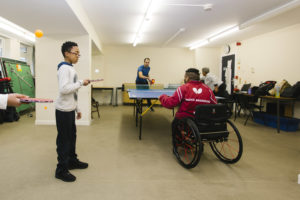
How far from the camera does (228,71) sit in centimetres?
775

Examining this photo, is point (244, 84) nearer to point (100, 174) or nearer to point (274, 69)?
point (274, 69)

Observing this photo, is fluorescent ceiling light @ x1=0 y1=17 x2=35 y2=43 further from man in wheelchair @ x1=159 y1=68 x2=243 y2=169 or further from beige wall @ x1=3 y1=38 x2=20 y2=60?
man in wheelchair @ x1=159 y1=68 x2=243 y2=169

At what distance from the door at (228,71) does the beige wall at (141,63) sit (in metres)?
1.51

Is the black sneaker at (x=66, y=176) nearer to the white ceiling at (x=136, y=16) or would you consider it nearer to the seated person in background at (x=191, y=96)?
the seated person in background at (x=191, y=96)

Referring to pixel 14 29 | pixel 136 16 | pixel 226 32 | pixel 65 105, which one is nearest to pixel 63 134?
pixel 65 105

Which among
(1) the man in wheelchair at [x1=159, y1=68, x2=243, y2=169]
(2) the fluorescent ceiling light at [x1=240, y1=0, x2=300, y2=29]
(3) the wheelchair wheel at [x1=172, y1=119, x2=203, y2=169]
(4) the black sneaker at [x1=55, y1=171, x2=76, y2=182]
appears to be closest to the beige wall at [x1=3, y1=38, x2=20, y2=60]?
(4) the black sneaker at [x1=55, y1=171, x2=76, y2=182]

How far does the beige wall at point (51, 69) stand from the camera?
181 inches

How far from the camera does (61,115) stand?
202 centimetres

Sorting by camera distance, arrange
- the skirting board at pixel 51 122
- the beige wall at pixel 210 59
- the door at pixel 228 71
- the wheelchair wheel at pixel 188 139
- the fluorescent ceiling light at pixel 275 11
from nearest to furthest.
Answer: the wheelchair wheel at pixel 188 139, the fluorescent ceiling light at pixel 275 11, the skirting board at pixel 51 122, the door at pixel 228 71, the beige wall at pixel 210 59

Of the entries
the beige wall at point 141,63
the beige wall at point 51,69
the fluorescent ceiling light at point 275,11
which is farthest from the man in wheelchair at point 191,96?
the beige wall at point 141,63

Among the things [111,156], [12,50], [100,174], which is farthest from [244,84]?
[12,50]

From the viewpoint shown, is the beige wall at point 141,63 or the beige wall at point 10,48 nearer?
the beige wall at point 10,48

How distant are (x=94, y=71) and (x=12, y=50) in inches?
123

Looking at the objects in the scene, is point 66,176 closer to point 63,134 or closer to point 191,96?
point 63,134
